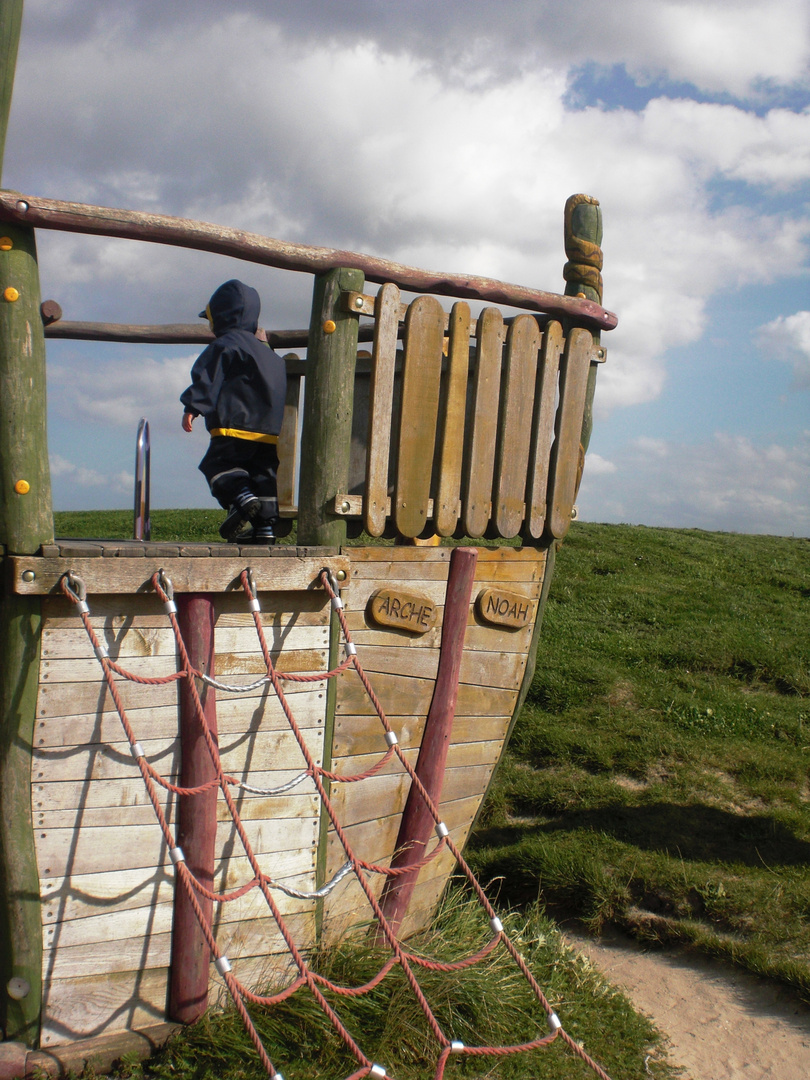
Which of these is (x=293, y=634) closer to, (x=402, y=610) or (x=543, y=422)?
(x=402, y=610)

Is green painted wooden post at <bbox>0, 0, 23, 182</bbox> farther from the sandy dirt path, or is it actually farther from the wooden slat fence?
the sandy dirt path

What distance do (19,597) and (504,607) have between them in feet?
7.20

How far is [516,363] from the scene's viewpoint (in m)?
4.01

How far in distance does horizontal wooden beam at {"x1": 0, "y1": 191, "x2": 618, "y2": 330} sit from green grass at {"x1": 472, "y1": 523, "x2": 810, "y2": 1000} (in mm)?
3396

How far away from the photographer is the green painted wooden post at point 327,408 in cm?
357

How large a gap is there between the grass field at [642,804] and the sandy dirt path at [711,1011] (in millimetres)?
116

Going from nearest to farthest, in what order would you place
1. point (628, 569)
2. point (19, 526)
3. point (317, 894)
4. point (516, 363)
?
1. point (19, 526)
2. point (317, 894)
3. point (516, 363)
4. point (628, 569)

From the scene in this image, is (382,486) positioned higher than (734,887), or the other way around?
(382,486)

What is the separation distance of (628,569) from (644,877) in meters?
5.89

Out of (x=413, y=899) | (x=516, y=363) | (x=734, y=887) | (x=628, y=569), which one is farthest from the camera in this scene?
(x=628, y=569)

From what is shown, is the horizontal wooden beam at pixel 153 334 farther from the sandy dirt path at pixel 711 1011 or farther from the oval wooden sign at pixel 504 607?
the sandy dirt path at pixel 711 1011

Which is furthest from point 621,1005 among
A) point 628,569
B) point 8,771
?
point 628,569

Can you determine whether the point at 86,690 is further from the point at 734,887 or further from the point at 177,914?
the point at 734,887

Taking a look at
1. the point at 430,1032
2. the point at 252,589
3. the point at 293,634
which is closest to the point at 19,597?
the point at 252,589
